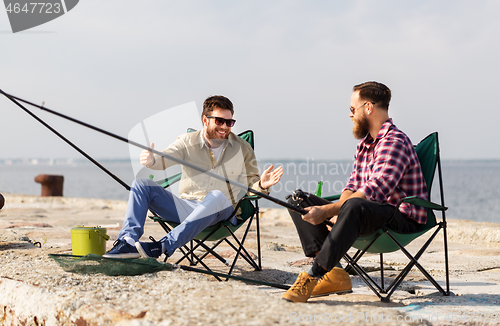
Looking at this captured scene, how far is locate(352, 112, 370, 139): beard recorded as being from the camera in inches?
100

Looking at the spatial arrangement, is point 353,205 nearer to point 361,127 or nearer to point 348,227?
point 348,227

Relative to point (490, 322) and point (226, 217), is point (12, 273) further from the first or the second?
point (490, 322)

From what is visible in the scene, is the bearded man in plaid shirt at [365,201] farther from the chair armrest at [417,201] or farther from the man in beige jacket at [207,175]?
the man in beige jacket at [207,175]

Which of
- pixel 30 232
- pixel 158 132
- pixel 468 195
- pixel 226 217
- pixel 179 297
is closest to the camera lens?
pixel 179 297

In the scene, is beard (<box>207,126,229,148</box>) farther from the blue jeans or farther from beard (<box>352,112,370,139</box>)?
beard (<box>352,112,370,139</box>)

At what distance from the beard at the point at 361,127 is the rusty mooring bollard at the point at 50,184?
8562mm

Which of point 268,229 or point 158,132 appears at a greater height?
point 158,132

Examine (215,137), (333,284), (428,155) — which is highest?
(215,137)

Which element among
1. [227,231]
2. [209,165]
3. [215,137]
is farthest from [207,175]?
[227,231]

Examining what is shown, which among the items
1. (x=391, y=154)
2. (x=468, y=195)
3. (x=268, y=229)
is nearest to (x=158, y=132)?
(x=391, y=154)

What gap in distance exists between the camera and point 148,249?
236cm

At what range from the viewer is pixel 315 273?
6.82ft

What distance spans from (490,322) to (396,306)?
453 millimetres

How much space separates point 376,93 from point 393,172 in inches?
19.3
